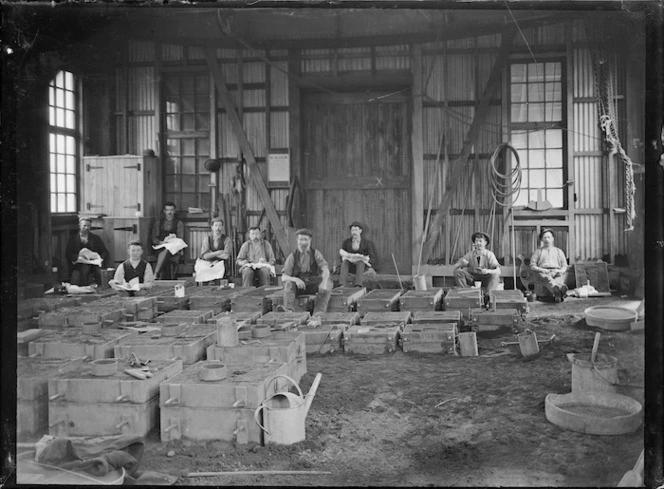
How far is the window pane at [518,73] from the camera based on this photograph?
13125mm

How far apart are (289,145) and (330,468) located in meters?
9.51

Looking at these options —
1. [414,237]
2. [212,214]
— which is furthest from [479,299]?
[212,214]

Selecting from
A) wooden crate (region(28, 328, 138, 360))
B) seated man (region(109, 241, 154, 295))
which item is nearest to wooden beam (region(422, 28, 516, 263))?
seated man (region(109, 241, 154, 295))

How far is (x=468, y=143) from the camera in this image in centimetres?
1305

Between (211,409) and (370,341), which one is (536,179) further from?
(211,409)

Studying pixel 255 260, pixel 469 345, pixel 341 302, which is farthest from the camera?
pixel 255 260

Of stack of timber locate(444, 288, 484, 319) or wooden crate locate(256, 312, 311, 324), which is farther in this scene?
stack of timber locate(444, 288, 484, 319)

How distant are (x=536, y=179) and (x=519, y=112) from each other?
1.27 meters

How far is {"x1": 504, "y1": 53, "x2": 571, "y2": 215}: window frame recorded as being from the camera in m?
12.9

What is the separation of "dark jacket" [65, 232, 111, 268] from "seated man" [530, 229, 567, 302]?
7.31 meters

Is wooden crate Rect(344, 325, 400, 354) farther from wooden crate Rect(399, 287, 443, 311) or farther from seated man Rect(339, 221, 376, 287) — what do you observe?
seated man Rect(339, 221, 376, 287)

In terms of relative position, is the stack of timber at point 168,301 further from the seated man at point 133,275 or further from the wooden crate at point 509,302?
the wooden crate at point 509,302

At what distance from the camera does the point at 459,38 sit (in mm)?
12969

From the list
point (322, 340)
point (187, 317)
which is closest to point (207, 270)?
point (187, 317)
